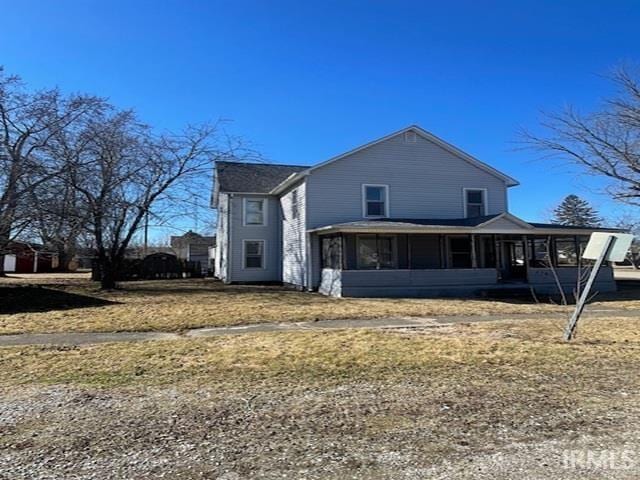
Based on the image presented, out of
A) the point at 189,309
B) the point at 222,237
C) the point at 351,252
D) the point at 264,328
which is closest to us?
the point at 264,328

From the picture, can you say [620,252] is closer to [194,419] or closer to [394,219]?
[194,419]

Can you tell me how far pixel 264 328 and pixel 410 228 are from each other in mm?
9151

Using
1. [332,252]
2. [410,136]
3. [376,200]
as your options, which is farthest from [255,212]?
[410,136]

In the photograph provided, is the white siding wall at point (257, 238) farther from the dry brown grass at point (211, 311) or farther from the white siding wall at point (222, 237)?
the dry brown grass at point (211, 311)

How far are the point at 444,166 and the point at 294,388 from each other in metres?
17.6

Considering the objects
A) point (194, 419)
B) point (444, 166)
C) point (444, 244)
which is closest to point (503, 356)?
point (194, 419)

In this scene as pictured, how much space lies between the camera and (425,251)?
Answer: 796 inches

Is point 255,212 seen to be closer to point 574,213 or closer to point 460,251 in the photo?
point 460,251

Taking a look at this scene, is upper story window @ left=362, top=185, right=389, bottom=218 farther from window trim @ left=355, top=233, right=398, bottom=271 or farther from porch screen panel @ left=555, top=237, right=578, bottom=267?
porch screen panel @ left=555, top=237, right=578, bottom=267

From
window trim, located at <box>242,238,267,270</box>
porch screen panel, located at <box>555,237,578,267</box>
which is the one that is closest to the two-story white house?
porch screen panel, located at <box>555,237,578,267</box>

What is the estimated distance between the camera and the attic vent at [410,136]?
2067 centimetres

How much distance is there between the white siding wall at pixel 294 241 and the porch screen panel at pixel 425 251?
15.4 ft

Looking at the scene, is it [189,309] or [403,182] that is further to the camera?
[403,182]

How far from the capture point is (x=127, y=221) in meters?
22.2
